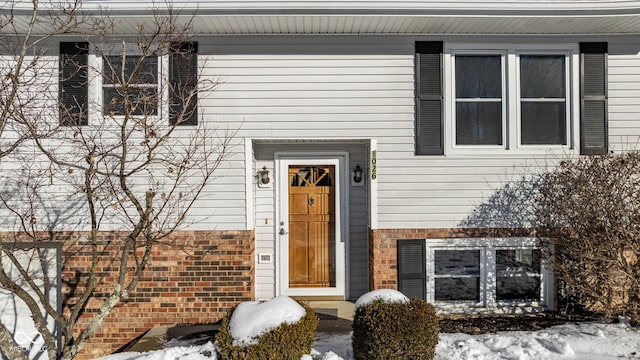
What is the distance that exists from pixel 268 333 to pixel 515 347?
2555 millimetres

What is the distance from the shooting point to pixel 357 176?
652 cm

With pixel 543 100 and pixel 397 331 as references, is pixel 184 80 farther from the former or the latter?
pixel 543 100

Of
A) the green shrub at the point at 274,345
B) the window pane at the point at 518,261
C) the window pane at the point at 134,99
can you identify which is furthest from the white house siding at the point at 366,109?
the green shrub at the point at 274,345

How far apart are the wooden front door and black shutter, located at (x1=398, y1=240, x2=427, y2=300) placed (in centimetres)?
105

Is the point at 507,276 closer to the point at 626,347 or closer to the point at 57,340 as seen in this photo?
the point at 626,347

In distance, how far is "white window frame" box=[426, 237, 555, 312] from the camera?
6078mm

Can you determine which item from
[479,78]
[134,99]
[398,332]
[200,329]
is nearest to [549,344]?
[398,332]

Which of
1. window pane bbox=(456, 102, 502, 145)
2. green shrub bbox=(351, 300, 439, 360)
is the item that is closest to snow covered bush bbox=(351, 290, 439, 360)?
green shrub bbox=(351, 300, 439, 360)

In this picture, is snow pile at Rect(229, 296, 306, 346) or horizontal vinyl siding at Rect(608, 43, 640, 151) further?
horizontal vinyl siding at Rect(608, 43, 640, 151)

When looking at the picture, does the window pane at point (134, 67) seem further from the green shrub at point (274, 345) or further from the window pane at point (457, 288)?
the window pane at point (457, 288)

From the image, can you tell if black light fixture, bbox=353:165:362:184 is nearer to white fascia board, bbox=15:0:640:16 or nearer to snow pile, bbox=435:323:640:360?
white fascia board, bbox=15:0:640:16

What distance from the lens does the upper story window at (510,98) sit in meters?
6.00

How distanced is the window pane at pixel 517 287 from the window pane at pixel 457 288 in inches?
12.5

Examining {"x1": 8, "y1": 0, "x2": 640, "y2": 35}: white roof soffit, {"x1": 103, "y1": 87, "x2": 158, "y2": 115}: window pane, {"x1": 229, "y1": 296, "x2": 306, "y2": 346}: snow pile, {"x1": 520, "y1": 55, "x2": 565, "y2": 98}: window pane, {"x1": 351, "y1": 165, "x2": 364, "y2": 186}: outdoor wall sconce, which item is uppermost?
{"x1": 8, "y1": 0, "x2": 640, "y2": 35}: white roof soffit
